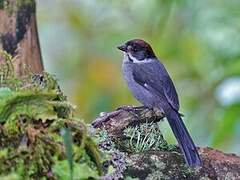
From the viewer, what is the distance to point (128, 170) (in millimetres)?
2389

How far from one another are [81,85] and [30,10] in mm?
2683

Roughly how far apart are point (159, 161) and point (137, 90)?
194 centimetres

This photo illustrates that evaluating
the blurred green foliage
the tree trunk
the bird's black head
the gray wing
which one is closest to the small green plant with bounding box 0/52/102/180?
the tree trunk

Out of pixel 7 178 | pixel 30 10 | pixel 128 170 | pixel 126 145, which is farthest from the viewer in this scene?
pixel 30 10

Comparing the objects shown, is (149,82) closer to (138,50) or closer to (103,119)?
(138,50)

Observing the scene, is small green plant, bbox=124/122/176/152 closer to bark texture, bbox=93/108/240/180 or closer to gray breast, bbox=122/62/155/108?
bark texture, bbox=93/108/240/180

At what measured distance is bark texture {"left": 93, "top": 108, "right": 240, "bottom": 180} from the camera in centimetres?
243

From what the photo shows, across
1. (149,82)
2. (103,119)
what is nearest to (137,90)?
(149,82)

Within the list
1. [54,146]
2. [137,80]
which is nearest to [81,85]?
[137,80]

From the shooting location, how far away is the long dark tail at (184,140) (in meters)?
2.52

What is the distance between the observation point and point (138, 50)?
4.62 metres

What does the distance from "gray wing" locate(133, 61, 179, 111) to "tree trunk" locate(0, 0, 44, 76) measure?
83cm

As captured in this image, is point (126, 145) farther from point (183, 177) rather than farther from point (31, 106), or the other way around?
point (31, 106)

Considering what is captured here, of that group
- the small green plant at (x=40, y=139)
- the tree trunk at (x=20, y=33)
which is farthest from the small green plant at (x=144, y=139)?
the tree trunk at (x=20, y=33)
